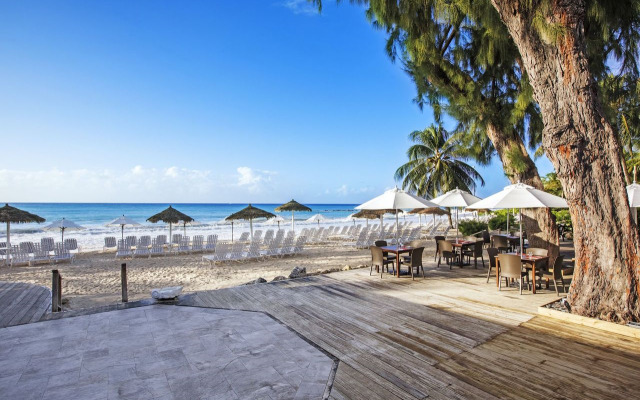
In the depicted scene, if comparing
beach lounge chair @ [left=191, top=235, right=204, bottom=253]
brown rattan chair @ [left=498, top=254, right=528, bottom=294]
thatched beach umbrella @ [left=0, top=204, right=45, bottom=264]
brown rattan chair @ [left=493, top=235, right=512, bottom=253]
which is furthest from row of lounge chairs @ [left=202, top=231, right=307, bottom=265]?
brown rattan chair @ [left=498, top=254, right=528, bottom=294]

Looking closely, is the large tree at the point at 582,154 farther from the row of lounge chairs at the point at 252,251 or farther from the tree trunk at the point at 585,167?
the row of lounge chairs at the point at 252,251

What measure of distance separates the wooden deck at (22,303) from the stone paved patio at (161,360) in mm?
451

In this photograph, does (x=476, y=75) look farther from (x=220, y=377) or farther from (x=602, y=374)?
(x=220, y=377)

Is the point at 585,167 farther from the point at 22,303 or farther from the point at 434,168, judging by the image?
the point at 434,168

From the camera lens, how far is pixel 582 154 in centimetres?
450

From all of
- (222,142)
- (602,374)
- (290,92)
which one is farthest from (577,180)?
(222,142)

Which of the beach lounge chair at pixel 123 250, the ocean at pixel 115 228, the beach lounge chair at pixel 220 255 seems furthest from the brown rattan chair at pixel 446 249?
the beach lounge chair at pixel 123 250

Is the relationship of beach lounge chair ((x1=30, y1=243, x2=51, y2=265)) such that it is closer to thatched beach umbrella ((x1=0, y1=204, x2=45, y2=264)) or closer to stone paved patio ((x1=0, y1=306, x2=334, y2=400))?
thatched beach umbrella ((x1=0, y1=204, x2=45, y2=264))

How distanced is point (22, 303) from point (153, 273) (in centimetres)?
440

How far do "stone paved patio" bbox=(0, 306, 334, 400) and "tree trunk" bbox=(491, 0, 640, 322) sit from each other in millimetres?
3915

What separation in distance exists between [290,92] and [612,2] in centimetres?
2270

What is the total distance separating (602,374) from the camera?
301 cm

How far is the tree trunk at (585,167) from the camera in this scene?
14.3 feet

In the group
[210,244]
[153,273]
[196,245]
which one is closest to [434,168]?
[210,244]
